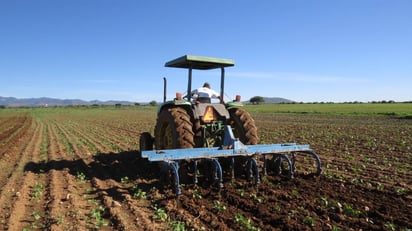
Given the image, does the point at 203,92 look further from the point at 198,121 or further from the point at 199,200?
the point at 199,200

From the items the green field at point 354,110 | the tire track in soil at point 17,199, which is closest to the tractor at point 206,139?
the tire track in soil at point 17,199

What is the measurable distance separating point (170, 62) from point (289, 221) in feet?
16.2

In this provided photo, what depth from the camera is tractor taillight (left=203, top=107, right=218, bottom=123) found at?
712 cm

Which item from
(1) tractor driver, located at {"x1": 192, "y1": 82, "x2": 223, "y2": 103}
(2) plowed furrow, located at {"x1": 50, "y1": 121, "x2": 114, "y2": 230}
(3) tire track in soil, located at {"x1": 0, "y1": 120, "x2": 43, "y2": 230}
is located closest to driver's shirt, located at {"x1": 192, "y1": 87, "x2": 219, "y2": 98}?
(1) tractor driver, located at {"x1": 192, "y1": 82, "x2": 223, "y2": 103}

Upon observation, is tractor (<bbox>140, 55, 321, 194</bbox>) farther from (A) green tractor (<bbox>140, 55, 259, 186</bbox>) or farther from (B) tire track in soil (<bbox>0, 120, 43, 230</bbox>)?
(B) tire track in soil (<bbox>0, 120, 43, 230</bbox>)

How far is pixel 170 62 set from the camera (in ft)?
26.6

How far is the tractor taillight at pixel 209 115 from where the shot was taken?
23.4 feet

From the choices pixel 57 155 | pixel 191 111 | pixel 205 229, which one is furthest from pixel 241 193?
pixel 57 155

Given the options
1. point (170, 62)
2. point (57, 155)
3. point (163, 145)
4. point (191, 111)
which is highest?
point (170, 62)

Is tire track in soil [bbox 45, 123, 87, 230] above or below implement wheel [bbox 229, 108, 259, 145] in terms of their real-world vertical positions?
below

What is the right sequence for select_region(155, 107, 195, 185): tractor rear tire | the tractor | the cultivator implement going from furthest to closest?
select_region(155, 107, 195, 185): tractor rear tire
the tractor
the cultivator implement

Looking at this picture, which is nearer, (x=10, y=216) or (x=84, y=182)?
(x=10, y=216)

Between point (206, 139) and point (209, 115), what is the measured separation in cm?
55

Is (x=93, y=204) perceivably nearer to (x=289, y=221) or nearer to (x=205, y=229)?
(x=205, y=229)
